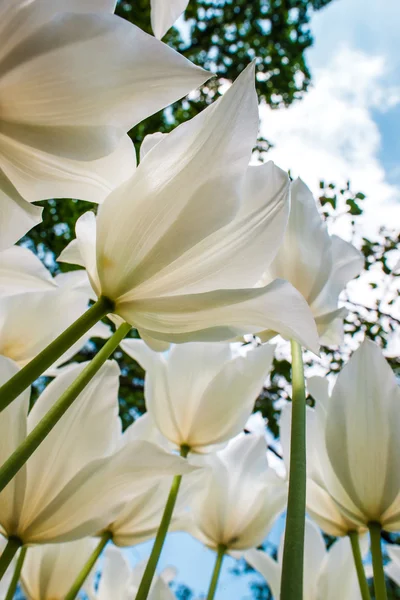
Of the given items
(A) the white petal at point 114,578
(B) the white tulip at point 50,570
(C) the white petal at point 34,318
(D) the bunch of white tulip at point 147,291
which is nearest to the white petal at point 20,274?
(D) the bunch of white tulip at point 147,291

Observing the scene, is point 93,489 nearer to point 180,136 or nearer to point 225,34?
point 180,136

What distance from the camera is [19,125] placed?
0.37 metres

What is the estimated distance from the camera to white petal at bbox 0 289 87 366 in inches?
26.0

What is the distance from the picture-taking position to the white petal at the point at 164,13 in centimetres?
40

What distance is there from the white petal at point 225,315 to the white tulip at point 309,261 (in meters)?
0.18

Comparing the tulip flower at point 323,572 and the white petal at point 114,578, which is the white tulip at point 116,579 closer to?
the white petal at point 114,578

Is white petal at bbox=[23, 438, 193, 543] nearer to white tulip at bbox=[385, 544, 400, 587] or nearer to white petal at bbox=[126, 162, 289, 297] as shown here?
white petal at bbox=[126, 162, 289, 297]

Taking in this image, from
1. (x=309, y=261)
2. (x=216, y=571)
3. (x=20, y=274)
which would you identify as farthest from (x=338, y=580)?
(x=20, y=274)

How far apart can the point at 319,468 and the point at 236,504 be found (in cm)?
25

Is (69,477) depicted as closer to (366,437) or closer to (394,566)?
(366,437)

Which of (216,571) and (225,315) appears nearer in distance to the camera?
(225,315)

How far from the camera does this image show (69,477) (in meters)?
0.47

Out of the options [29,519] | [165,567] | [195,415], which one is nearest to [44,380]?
[165,567]

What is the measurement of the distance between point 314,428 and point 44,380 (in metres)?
2.38
